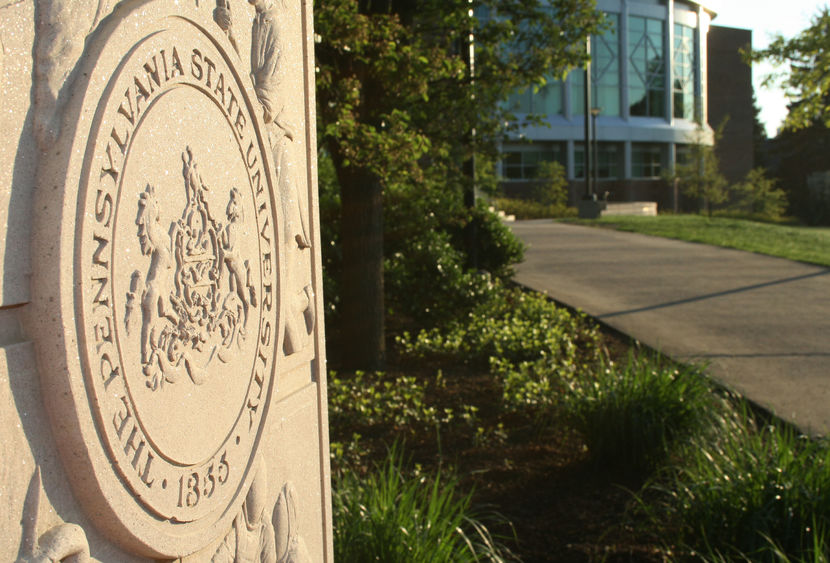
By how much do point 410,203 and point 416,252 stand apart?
0.54m

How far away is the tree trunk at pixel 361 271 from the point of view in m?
6.91

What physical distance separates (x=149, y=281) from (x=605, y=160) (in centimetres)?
5111

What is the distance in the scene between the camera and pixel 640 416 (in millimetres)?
4648

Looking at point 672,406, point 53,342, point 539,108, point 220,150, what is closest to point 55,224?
point 53,342

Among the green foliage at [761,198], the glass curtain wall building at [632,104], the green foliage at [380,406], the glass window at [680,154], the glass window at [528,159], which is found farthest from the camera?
the glass window at [680,154]

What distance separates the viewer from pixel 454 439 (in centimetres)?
538

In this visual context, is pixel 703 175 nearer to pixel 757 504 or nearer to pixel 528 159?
pixel 528 159

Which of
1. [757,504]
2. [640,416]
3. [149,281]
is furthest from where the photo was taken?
[640,416]

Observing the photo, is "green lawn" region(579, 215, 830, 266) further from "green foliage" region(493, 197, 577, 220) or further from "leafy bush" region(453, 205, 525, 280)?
"green foliage" region(493, 197, 577, 220)

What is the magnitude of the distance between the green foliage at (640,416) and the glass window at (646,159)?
48.2 meters

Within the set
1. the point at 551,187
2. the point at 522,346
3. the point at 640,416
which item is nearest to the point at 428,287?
the point at 522,346

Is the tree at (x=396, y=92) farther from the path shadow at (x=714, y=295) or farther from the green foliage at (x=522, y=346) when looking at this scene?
the path shadow at (x=714, y=295)

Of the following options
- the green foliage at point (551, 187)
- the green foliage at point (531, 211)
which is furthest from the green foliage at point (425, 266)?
the green foliage at point (551, 187)

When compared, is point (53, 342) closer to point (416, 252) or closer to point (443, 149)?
point (443, 149)
